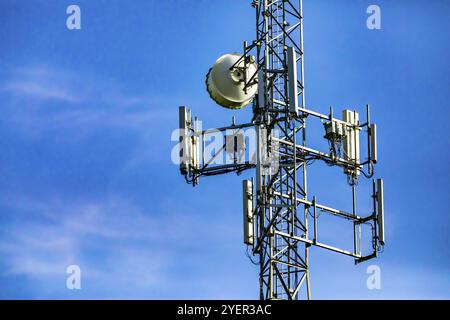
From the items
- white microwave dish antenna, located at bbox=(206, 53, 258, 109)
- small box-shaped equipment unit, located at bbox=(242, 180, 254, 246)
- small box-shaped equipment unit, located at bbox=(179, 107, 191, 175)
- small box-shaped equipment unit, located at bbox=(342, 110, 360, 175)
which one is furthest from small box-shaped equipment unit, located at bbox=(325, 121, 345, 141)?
small box-shaped equipment unit, located at bbox=(179, 107, 191, 175)

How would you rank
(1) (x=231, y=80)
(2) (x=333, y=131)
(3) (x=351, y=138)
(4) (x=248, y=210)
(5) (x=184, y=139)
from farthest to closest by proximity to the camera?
(3) (x=351, y=138), (1) (x=231, y=80), (2) (x=333, y=131), (5) (x=184, y=139), (4) (x=248, y=210)

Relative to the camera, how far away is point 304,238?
2461 inches

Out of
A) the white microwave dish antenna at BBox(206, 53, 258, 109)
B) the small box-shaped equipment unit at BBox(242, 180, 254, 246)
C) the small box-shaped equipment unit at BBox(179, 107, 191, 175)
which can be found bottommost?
the small box-shaped equipment unit at BBox(242, 180, 254, 246)

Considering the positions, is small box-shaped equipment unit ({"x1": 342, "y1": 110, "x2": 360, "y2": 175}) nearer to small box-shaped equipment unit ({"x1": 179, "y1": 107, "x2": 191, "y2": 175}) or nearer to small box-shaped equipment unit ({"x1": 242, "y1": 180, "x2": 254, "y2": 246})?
small box-shaped equipment unit ({"x1": 242, "y1": 180, "x2": 254, "y2": 246})

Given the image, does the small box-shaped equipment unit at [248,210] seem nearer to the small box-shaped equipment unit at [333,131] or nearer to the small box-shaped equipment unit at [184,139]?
the small box-shaped equipment unit at [184,139]

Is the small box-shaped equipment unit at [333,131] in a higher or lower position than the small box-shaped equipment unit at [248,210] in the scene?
higher

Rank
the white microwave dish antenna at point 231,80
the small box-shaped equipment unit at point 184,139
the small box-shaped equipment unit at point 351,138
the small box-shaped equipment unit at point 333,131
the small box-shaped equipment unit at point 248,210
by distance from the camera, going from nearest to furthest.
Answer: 1. the small box-shaped equipment unit at point 248,210
2. the small box-shaped equipment unit at point 184,139
3. the small box-shaped equipment unit at point 333,131
4. the white microwave dish antenna at point 231,80
5. the small box-shaped equipment unit at point 351,138

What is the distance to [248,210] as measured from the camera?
63.2 m

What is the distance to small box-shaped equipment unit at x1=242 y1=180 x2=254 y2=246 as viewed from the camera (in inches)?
2454

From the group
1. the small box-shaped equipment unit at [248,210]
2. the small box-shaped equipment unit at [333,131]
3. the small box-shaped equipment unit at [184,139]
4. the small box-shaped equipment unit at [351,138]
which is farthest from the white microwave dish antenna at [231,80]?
the small box-shaped equipment unit at [351,138]

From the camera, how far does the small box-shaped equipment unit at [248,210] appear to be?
205 feet

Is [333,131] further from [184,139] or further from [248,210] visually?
[184,139]

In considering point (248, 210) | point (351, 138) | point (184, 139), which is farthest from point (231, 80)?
point (248, 210)
